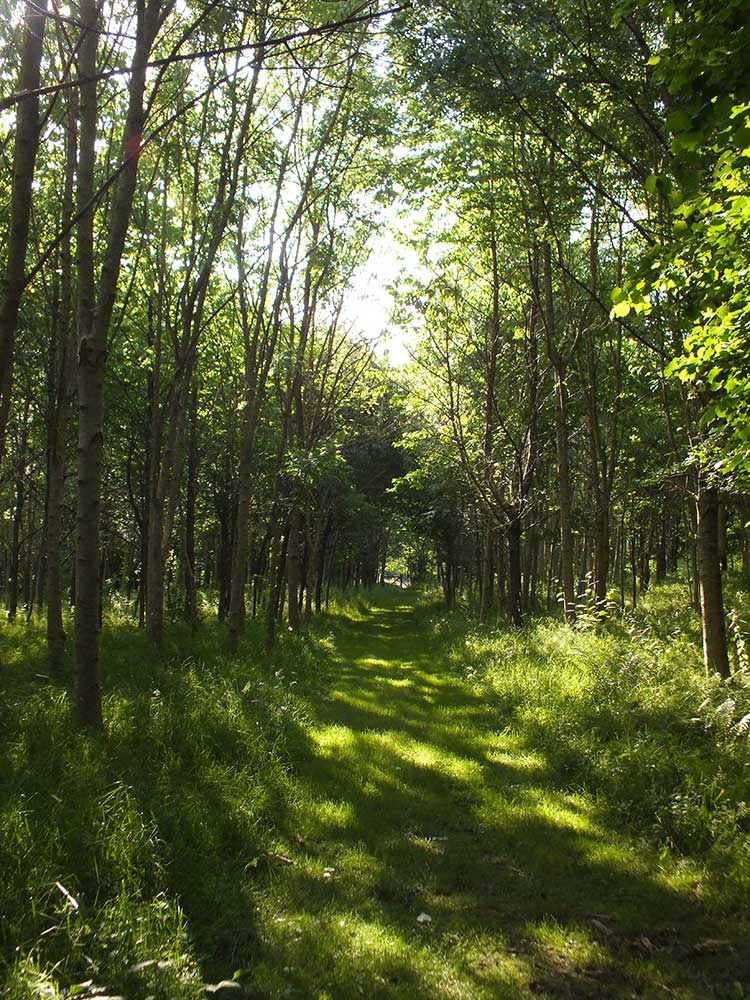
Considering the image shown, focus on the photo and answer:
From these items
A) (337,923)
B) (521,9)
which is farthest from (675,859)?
(521,9)

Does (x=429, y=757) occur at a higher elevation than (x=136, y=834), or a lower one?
lower

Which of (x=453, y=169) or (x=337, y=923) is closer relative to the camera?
(x=337, y=923)

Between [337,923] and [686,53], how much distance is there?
5647mm

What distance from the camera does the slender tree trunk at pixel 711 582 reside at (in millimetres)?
7844

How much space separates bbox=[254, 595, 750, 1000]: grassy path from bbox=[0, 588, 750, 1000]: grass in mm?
18

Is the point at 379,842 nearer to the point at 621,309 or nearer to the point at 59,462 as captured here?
the point at 621,309

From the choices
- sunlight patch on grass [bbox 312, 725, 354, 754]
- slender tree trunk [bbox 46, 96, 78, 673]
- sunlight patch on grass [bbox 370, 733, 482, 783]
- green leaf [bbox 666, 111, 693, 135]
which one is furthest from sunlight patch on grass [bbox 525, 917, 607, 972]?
slender tree trunk [bbox 46, 96, 78, 673]

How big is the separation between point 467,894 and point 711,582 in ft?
16.5

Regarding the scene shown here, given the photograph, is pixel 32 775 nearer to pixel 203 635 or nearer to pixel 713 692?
pixel 713 692

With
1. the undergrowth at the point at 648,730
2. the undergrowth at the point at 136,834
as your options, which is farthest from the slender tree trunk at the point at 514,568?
the undergrowth at the point at 136,834

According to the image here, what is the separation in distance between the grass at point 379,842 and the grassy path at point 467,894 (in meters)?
0.02

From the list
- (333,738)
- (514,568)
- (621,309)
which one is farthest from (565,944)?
(514,568)

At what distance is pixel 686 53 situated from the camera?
3.59 m

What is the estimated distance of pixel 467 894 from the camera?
4.67 meters
